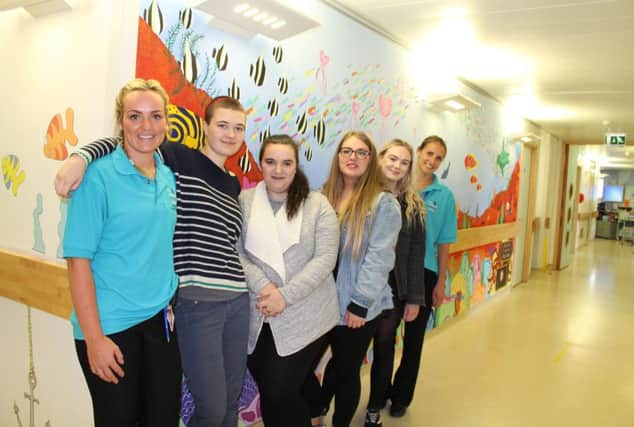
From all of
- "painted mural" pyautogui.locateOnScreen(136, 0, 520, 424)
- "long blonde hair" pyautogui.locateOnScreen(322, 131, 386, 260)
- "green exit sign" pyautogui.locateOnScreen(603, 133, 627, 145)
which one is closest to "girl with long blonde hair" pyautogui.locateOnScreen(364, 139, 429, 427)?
"long blonde hair" pyautogui.locateOnScreen(322, 131, 386, 260)

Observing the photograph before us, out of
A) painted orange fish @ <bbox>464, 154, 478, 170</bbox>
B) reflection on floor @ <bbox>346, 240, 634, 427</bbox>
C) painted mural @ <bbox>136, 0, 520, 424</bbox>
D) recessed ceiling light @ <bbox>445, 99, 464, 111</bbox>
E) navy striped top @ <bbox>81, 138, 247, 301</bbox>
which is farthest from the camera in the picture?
painted orange fish @ <bbox>464, 154, 478, 170</bbox>

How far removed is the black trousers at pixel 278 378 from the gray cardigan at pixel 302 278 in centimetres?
3

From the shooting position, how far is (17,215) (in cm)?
204

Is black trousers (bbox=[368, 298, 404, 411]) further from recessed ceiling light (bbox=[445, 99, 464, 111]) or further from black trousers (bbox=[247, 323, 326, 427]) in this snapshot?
recessed ceiling light (bbox=[445, 99, 464, 111])

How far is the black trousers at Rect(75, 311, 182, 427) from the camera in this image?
1302 millimetres

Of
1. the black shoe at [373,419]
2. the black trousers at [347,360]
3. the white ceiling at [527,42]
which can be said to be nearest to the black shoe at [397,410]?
the black shoe at [373,419]

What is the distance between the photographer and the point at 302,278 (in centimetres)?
176

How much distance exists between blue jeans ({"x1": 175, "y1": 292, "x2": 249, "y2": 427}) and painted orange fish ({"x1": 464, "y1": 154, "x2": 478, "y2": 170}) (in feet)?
11.8

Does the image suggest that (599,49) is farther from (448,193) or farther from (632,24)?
(448,193)

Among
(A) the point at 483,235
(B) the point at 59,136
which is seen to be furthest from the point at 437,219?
(A) the point at 483,235

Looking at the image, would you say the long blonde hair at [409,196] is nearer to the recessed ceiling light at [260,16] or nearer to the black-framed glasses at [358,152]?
the black-framed glasses at [358,152]

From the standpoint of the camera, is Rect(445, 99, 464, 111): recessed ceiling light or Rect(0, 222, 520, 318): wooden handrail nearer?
Rect(0, 222, 520, 318): wooden handrail

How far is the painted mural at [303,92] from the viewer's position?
6.31 ft

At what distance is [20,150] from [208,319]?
1200mm
